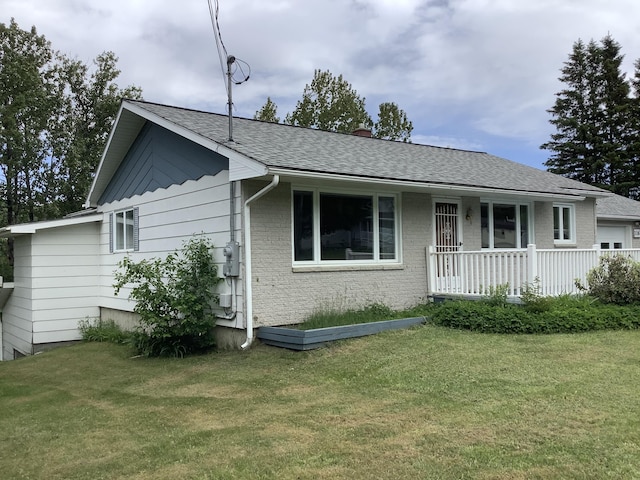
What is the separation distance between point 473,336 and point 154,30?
12.1 m

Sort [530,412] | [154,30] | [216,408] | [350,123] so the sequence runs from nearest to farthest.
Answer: [530,412] < [216,408] < [154,30] < [350,123]

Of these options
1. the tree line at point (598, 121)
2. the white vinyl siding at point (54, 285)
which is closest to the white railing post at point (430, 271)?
the white vinyl siding at point (54, 285)

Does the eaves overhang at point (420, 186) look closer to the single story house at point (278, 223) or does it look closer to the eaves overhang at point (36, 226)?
the single story house at point (278, 223)

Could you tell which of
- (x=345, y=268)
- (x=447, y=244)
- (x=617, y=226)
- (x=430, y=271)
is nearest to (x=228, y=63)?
(x=345, y=268)

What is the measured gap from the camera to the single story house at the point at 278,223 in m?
8.77

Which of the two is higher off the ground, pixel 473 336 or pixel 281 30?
pixel 281 30

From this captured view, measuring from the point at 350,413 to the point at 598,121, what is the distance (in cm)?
4164

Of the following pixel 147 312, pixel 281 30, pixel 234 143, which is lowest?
pixel 147 312

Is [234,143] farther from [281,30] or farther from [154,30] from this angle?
[154,30]

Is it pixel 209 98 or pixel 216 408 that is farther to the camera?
pixel 209 98

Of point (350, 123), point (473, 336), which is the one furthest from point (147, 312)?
point (350, 123)

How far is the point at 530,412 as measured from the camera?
16.1ft

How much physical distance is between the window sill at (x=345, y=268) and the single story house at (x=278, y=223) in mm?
26

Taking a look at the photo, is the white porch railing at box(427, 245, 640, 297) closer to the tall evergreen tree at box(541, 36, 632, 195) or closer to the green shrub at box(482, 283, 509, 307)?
the green shrub at box(482, 283, 509, 307)
